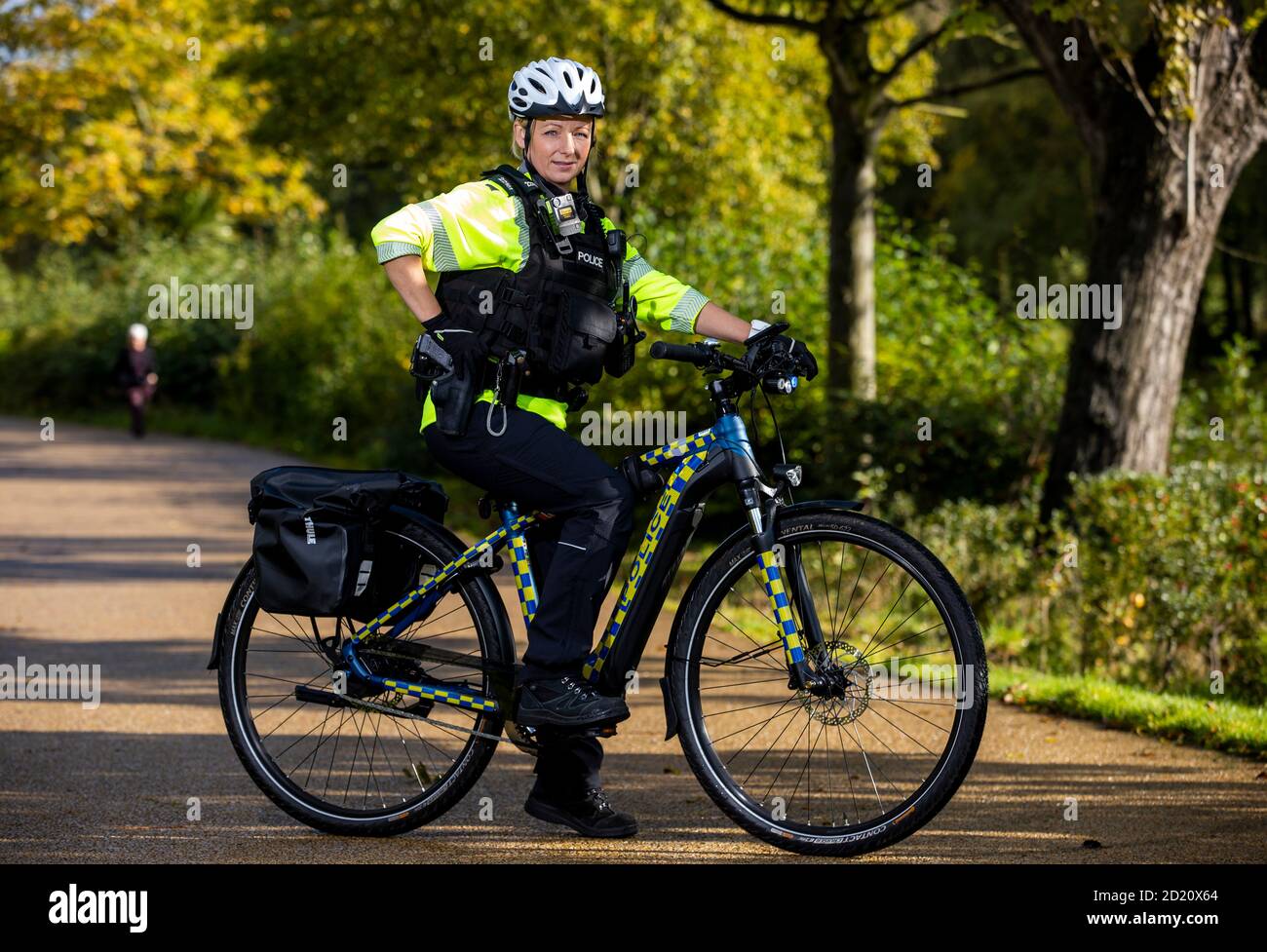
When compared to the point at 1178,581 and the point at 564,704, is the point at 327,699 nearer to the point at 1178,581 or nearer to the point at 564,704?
the point at 564,704

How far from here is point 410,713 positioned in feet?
16.4

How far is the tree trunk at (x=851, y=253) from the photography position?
43.7 feet

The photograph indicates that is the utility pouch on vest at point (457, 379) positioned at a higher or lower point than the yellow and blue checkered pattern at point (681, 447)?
higher

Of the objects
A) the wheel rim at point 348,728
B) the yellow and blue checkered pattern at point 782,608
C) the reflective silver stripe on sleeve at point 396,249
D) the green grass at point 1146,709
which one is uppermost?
the reflective silver stripe on sleeve at point 396,249

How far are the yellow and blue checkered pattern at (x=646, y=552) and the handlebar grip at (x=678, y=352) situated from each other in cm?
29

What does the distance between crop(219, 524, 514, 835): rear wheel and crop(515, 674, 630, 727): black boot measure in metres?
0.20

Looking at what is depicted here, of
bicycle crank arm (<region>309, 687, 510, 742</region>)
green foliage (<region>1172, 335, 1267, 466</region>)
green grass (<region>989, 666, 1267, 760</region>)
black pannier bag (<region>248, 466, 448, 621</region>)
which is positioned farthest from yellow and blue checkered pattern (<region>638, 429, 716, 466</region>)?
green foliage (<region>1172, 335, 1267, 466</region>)

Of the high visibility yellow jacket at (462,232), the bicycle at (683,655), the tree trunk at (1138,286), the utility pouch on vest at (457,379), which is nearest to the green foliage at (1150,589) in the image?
the tree trunk at (1138,286)

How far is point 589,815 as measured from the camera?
16.3ft

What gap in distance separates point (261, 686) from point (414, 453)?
12779 mm

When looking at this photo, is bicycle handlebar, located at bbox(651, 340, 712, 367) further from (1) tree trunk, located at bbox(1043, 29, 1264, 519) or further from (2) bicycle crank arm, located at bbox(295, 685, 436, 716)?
(1) tree trunk, located at bbox(1043, 29, 1264, 519)

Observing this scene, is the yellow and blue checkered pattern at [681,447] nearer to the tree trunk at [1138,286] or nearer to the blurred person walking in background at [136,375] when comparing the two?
the tree trunk at [1138,286]

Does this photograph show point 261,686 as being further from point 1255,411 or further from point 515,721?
point 1255,411

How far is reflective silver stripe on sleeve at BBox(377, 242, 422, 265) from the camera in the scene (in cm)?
456
